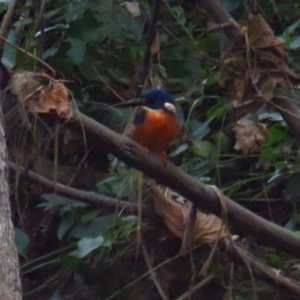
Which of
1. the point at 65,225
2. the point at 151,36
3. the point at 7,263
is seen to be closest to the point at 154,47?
the point at 151,36

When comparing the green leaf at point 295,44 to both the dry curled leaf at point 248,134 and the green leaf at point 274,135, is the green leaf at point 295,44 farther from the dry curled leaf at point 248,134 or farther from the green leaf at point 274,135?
the dry curled leaf at point 248,134

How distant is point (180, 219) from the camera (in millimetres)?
2375

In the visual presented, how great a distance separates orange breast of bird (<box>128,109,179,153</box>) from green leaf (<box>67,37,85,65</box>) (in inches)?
15.1

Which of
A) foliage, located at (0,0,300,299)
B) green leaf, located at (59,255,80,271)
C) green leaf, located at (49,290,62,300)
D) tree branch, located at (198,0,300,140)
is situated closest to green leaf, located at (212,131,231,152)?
foliage, located at (0,0,300,299)

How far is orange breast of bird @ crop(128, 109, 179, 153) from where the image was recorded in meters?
2.29

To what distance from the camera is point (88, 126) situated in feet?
6.15

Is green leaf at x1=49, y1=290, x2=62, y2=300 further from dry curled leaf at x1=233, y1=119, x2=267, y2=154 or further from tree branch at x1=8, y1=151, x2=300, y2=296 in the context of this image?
dry curled leaf at x1=233, y1=119, x2=267, y2=154

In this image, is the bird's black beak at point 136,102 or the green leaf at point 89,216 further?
the green leaf at point 89,216

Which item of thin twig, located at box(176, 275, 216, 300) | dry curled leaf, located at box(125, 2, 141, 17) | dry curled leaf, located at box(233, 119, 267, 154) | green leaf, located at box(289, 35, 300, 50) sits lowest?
thin twig, located at box(176, 275, 216, 300)

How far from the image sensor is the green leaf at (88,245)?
2.50m

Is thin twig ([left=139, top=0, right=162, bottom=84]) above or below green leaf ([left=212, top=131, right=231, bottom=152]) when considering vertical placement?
above

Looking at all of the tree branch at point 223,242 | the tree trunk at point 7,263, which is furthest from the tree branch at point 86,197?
the tree trunk at point 7,263

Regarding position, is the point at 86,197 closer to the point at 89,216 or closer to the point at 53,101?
the point at 89,216

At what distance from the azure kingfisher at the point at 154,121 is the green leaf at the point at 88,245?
331mm
